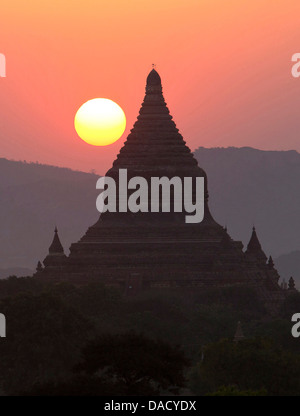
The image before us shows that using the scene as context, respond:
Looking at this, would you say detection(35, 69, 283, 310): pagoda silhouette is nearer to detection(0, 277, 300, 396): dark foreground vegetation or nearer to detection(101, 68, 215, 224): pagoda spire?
detection(101, 68, 215, 224): pagoda spire

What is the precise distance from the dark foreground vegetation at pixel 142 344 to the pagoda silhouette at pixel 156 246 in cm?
320

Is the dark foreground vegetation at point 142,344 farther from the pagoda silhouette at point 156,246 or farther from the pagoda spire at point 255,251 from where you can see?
the pagoda spire at point 255,251

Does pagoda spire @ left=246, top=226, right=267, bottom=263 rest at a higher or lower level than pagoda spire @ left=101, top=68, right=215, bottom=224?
lower

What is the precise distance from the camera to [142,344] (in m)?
85.8

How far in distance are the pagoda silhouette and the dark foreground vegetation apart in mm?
3202

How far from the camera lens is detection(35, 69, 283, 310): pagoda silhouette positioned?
153 metres

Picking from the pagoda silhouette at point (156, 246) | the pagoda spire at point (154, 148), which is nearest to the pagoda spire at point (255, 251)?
the pagoda silhouette at point (156, 246)

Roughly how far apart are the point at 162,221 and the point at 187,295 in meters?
10.7

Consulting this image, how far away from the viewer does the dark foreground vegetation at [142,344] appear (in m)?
84.1

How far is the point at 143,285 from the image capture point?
151 metres

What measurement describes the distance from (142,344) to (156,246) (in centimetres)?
6955

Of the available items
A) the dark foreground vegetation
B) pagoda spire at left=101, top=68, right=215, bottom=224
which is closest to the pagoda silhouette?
pagoda spire at left=101, top=68, right=215, bottom=224
